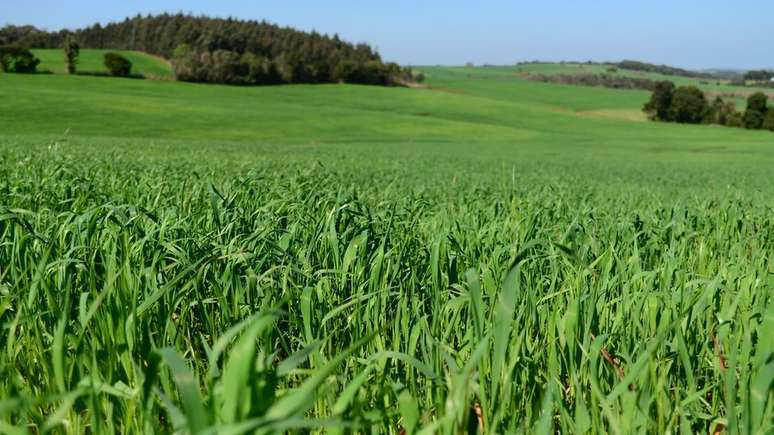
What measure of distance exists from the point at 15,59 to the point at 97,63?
1540 centimetres

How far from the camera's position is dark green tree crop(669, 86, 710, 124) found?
76.7 m

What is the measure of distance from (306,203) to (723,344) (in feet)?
10.1

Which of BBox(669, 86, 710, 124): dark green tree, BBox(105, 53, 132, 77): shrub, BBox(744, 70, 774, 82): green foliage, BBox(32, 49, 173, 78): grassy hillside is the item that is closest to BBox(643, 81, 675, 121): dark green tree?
BBox(669, 86, 710, 124): dark green tree

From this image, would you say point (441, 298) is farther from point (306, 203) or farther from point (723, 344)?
point (306, 203)

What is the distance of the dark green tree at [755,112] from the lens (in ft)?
240

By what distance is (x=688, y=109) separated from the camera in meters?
76.9

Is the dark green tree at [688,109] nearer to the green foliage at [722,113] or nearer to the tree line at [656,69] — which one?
the green foliage at [722,113]

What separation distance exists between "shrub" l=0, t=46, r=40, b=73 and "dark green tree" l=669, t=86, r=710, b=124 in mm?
69787

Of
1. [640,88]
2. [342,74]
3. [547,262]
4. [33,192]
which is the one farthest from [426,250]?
[640,88]

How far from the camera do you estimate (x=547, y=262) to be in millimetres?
3615

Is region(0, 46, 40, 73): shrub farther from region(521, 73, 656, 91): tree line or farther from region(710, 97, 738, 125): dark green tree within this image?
region(521, 73, 656, 91): tree line

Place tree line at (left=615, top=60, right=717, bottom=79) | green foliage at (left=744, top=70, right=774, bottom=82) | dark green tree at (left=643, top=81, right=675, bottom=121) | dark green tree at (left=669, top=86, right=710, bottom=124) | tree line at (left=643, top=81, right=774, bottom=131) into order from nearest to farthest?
tree line at (left=643, top=81, right=774, bottom=131)
dark green tree at (left=669, top=86, right=710, bottom=124)
dark green tree at (left=643, top=81, right=675, bottom=121)
green foliage at (left=744, top=70, right=774, bottom=82)
tree line at (left=615, top=60, right=717, bottom=79)

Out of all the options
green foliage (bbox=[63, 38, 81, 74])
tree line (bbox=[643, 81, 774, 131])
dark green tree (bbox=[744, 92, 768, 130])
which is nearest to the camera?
green foliage (bbox=[63, 38, 81, 74])

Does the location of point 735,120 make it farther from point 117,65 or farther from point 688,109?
point 117,65
